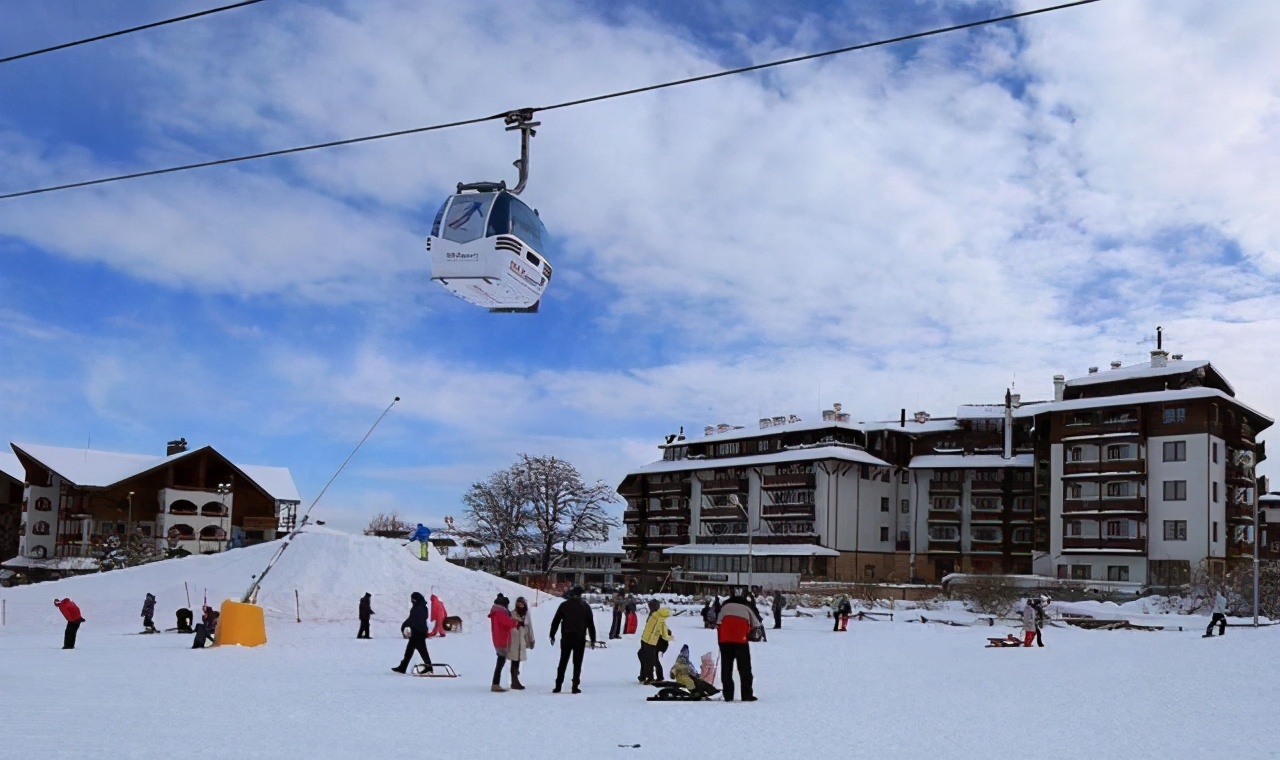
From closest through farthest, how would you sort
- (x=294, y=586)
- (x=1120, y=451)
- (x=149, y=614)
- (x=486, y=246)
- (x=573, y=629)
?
(x=486, y=246) < (x=573, y=629) < (x=149, y=614) < (x=294, y=586) < (x=1120, y=451)

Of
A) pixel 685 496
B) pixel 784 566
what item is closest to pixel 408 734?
pixel 784 566

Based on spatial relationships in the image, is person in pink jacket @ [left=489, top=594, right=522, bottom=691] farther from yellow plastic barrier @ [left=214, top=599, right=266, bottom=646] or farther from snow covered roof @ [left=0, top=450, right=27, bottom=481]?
snow covered roof @ [left=0, top=450, right=27, bottom=481]

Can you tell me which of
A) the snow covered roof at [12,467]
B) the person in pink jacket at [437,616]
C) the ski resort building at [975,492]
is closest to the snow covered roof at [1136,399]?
the ski resort building at [975,492]

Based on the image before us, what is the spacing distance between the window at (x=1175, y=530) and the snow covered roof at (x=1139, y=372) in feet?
29.1

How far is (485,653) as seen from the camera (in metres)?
25.8

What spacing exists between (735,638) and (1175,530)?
55928mm

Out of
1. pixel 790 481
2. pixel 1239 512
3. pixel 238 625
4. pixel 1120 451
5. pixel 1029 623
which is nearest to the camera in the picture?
pixel 238 625

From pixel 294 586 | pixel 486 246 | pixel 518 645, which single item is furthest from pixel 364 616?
pixel 486 246

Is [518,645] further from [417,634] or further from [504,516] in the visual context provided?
[504,516]

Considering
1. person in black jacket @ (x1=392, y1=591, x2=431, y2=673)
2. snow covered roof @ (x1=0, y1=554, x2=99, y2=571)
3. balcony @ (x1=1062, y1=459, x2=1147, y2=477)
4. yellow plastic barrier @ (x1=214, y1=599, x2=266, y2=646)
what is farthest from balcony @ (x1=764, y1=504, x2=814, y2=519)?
person in black jacket @ (x1=392, y1=591, x2=431, y2=673)

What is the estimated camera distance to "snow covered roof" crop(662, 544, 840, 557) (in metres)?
73.6

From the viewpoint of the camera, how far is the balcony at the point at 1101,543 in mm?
62969

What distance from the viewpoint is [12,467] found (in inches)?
3248

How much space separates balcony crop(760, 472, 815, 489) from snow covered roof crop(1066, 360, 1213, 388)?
18.0 meters
